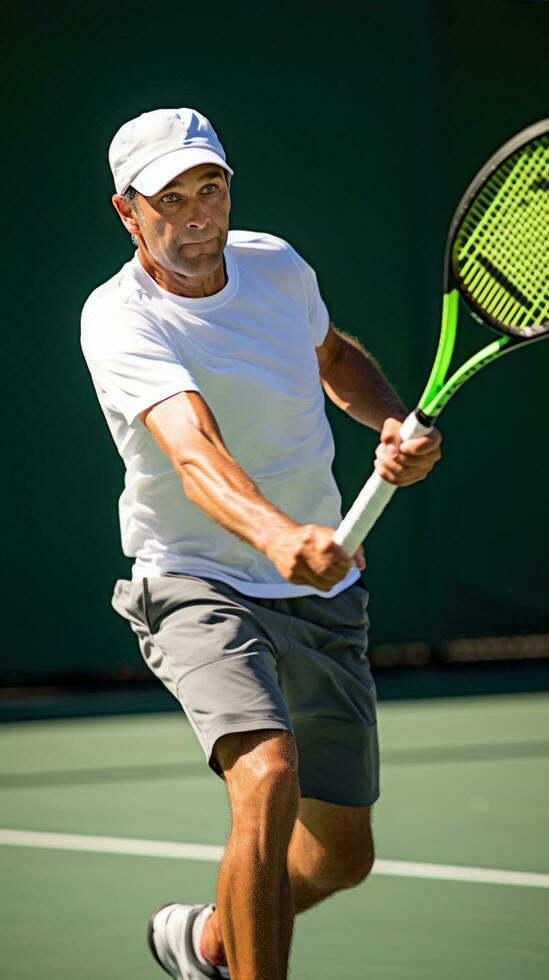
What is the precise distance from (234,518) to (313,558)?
22 cm

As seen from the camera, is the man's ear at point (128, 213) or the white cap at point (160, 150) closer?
the white cap at point (160, 150)

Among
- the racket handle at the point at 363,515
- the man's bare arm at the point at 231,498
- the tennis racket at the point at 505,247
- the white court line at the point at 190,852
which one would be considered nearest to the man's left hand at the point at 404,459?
the racket handle at the point at 363,515

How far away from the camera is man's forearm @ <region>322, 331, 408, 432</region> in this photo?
4.11 meters

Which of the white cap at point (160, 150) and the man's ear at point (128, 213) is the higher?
the white cap at point (160, 150)

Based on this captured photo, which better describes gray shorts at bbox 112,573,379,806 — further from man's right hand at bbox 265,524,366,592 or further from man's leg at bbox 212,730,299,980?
man's right hand at bbox 265,524,366,592

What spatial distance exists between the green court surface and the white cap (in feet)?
5.72

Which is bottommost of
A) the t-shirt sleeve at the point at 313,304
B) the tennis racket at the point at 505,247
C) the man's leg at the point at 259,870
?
the man's leg at the point at 259,870

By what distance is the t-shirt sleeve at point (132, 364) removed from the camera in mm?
A: 3523

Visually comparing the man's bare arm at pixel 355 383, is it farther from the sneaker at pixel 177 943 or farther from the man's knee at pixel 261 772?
the sneaker at pixel 177 943

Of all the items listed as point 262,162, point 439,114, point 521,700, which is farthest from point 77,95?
point 521,700

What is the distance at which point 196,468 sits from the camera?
3363 mm

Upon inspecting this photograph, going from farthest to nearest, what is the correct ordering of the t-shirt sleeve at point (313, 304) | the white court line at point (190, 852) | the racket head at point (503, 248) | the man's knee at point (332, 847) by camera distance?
the white court line at point (190, 852)
the t-shirt sleeve at point (313, 304)
the man's knee at point (332, 847)
the racket head at point (503, 248)

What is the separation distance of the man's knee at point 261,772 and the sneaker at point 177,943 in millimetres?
731

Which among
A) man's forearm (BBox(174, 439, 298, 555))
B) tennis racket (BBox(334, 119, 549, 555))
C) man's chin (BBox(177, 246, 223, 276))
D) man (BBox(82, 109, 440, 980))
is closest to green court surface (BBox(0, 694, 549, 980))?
man (BBox(82, 109, 440, 980))
